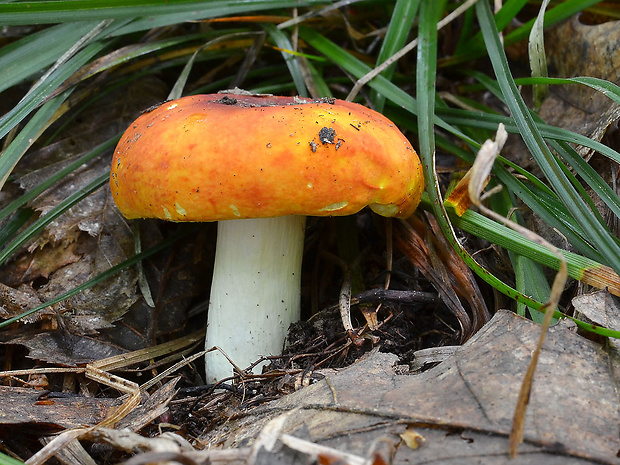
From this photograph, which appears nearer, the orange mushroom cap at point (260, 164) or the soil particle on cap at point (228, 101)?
the orange mushroom cap at point (260, 164)

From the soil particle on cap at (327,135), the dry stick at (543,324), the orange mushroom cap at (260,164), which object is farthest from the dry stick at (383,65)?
the dry stick at (543,324)

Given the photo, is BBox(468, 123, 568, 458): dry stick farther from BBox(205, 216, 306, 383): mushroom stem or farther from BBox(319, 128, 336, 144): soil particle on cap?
BBox(205, 216, 306, 383): mushroom stem

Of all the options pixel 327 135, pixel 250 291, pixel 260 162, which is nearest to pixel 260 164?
pixel 260 162

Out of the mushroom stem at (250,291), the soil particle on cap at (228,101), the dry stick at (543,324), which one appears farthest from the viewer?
the mushroom stem at (250,291)

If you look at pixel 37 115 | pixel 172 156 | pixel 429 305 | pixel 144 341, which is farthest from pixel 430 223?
pixel 37 115

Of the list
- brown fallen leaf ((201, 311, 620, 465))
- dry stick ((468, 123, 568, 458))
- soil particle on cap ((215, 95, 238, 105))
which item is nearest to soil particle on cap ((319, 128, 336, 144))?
soil particle on cap ((215, 95, 238, 105))

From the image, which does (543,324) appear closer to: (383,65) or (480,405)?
(480,405)

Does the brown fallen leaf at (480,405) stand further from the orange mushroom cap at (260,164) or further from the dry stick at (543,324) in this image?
the orange mushroom cap at (260,164)

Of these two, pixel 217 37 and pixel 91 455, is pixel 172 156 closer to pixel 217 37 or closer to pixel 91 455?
pixel 91 455
